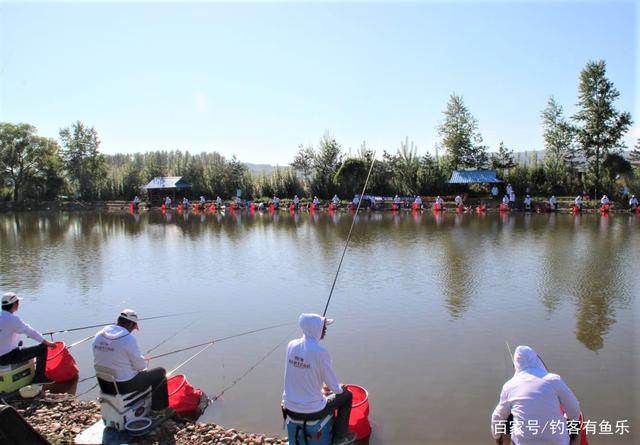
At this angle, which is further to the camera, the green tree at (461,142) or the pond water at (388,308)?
the green tree at (461,142)

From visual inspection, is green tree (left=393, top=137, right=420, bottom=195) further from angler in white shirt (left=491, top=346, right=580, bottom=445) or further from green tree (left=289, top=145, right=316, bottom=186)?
angler in white shirt (left=491, top=346, right=580, bottom=445)

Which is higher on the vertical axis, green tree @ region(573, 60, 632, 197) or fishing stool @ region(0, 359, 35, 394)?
green tree @ region(573, 60, 632, 197)

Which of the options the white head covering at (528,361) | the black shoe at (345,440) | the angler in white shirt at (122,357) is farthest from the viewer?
the angler in white shirt at (122,357)

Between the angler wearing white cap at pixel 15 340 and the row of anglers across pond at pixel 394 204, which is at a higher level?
the row of anglers across pond at pixel 394 204

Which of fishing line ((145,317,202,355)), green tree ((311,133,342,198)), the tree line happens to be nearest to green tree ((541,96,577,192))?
the tree line

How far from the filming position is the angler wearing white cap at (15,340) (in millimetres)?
5531

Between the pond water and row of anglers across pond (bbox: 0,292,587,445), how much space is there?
956 millimetres

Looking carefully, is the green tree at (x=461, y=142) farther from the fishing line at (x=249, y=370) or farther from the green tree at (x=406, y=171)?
the fishing line at (x=249, y=370)

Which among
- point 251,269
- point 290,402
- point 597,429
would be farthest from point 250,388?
point 251,269

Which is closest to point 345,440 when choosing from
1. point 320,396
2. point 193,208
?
point 320,396

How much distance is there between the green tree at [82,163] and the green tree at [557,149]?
4271cm

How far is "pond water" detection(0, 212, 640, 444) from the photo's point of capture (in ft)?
19.2

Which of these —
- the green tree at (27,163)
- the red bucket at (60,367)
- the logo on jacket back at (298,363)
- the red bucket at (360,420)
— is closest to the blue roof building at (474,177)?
the red bucket at (60,367)

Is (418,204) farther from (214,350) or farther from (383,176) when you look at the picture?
(214,350)
